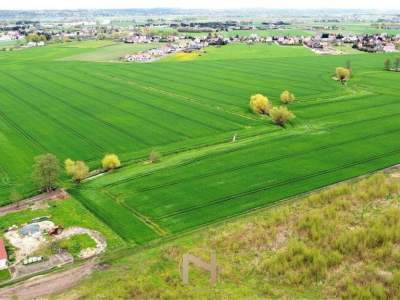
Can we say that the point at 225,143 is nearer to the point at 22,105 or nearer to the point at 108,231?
the point at 108,231

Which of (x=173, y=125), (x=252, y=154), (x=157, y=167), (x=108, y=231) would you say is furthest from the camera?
(x=173, y=125)

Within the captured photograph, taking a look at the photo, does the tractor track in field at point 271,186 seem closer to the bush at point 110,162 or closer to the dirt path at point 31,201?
the dirt path at point 31,201

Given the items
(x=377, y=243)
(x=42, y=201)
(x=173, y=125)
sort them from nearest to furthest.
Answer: (x=377, y=243) → (x=42, y=201) → (x=173, y=125)

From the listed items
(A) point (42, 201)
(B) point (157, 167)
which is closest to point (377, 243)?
(B) point (157, 167)

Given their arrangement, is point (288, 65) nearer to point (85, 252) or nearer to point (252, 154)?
point (252, 154)

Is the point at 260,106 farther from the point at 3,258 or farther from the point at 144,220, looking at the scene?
the point at 3,258

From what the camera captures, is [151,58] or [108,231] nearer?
[108,231]

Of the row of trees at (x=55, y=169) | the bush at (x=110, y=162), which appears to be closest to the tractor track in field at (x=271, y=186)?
the row of trees at (x=55, y=169)

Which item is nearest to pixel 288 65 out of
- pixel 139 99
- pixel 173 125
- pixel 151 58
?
pixel 151 58
